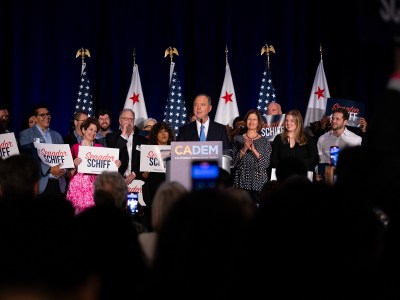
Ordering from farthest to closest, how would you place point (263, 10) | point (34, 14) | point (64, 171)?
point (263, 10) → point (34, 14) → point (64, 171)

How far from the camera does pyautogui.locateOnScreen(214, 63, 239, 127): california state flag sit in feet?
34.8

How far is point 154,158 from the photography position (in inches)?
289

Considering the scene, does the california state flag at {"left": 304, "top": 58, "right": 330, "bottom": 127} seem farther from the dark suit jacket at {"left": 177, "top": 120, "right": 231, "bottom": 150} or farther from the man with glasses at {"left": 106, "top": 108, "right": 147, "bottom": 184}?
the dark suit jacket at {"left": 177, "top": 120, "right": 231, "bottom": 150}

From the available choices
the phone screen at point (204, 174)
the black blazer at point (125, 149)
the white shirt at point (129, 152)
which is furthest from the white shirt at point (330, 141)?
the phone screen at point (204, 174)

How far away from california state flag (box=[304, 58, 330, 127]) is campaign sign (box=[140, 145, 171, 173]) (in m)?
3.62

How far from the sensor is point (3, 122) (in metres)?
7.94

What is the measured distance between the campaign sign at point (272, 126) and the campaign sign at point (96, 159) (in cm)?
196

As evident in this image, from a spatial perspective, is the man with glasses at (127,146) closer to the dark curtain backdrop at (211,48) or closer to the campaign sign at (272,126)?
the campaign sign at (272,126)

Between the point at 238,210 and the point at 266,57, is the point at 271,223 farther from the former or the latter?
the point at 266,57

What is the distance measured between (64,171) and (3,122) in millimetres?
1198

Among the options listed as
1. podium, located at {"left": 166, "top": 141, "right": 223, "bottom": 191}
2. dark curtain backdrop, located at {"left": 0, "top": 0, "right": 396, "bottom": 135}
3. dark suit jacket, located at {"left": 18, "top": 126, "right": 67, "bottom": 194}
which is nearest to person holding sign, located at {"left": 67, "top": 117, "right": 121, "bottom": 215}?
dark suit jacket, located at {"left": 18, "top": 126, "right": 67, "bottom": 194}

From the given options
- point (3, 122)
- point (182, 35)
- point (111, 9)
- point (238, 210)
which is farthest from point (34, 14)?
point (238, 210)

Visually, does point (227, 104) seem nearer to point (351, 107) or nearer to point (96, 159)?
point (351, 107)

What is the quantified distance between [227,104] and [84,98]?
2.27 metres
